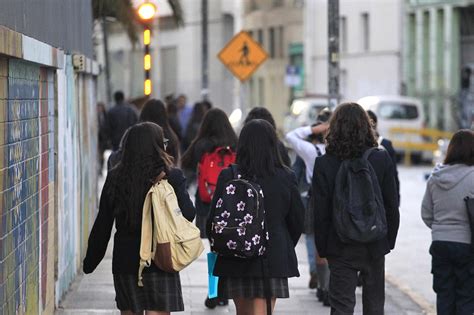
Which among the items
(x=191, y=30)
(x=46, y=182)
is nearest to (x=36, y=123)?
(x=46, y=182)

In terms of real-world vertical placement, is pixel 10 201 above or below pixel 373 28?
below

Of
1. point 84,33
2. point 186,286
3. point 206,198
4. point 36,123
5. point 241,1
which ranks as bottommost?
point 186,286

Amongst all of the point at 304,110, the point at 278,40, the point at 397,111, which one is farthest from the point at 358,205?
the point at 278,40

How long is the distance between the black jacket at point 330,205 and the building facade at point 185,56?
46.7 meters

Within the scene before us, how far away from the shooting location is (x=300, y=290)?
12266 millimetres

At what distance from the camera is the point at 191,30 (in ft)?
205

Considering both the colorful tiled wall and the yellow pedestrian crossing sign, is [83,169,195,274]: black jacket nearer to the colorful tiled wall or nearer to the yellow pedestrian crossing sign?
the colorful tiled wall

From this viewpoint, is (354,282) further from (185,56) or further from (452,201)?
(185,56)

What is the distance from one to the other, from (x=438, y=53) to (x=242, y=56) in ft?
84.3

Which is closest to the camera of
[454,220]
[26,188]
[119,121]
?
[26,188]

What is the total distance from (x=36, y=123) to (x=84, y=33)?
5.17 meters

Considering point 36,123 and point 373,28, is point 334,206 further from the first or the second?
point 373,28

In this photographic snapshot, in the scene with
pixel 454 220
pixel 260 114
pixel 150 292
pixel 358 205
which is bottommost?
pixel 150 292

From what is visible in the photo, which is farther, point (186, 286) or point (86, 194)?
point (86, 194)
